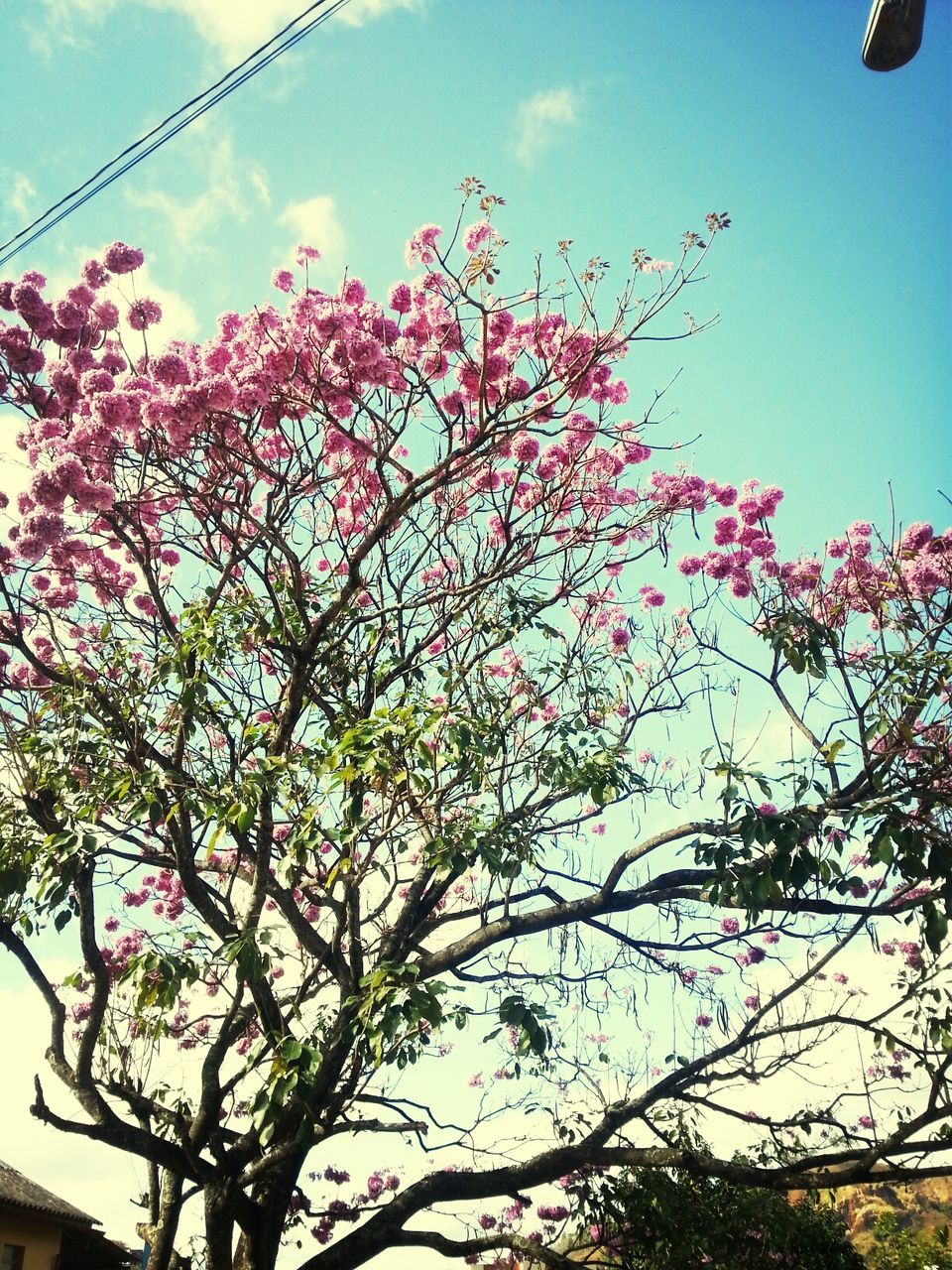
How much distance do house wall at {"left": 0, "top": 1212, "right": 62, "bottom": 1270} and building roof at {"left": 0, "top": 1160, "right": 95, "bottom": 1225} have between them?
209 mm

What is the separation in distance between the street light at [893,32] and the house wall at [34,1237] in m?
14.2

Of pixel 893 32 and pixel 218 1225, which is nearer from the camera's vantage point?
pixel 893 32

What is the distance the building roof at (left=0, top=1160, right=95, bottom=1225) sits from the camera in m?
11.1

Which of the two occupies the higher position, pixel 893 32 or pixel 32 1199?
pixel 893 32

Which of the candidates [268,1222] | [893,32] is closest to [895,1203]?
[268,1222]

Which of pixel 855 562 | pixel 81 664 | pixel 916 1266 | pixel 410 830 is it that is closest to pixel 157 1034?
pixel 410 830

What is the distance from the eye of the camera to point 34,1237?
11.9 m

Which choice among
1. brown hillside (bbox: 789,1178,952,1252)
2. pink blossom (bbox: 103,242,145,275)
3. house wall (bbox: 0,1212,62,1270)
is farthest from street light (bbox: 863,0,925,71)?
brown hillside (bbox: 789,1178,952,1252)

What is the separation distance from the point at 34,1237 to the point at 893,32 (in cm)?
1503

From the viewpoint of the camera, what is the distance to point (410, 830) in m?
5.13

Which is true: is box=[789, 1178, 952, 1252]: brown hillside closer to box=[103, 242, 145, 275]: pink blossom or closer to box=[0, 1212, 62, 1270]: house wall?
box=[0, 1212, 62, 1270]: house wall

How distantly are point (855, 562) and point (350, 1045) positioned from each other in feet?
14.4

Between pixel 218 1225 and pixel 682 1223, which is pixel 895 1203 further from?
pixel 218 1225

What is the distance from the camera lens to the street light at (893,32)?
2.24 meters
